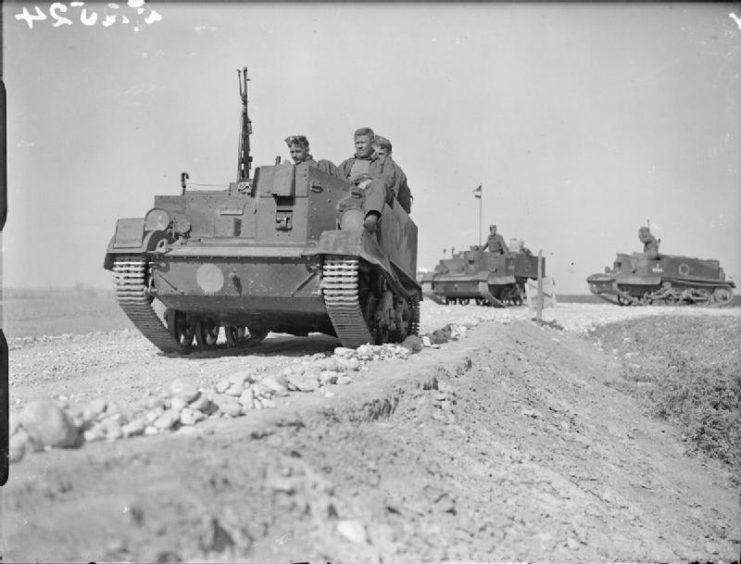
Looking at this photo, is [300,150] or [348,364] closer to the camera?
[348,364]

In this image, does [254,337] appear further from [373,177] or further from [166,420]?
[166,420]

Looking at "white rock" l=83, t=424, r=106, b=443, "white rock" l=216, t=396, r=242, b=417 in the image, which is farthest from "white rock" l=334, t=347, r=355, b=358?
"white rock" l=83, t=424, r=106, b=443

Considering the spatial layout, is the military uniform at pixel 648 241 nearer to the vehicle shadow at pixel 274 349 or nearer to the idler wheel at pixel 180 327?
the vehicle shadow at pixel 274 349

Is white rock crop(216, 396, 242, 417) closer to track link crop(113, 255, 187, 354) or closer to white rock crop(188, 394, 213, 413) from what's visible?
white rock crop(188, 394, 213, 413)

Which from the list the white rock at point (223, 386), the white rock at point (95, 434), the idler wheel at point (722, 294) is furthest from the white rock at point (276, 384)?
the idler wheel at point (722, 294)

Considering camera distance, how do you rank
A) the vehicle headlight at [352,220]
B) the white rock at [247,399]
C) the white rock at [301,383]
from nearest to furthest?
the white rock at [247,399]
the white rock at [301,383]
the vehicle headlight at [352,220]

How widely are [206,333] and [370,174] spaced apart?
2954mm

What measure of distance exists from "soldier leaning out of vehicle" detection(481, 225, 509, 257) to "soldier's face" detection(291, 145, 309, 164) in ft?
59.3

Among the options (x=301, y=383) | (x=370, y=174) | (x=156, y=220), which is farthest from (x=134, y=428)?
(x=370, y=174)

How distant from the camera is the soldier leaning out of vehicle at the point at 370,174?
7.64 meters

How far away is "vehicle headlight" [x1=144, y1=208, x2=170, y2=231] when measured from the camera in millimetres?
7633

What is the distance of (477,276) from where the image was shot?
25953mm

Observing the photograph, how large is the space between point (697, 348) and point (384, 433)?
10.7m

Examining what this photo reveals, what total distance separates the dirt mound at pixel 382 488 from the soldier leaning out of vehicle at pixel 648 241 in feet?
78.5
